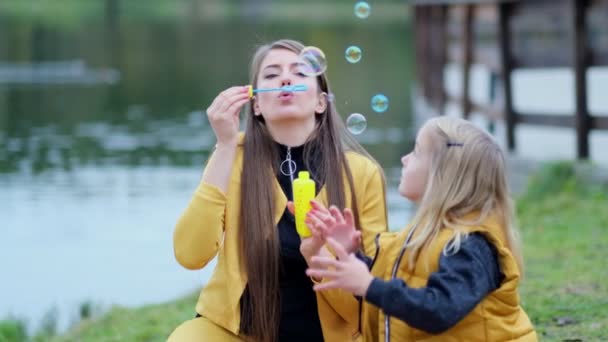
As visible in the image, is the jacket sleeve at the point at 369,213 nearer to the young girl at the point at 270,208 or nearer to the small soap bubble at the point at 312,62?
the young girl at the point at 270,208

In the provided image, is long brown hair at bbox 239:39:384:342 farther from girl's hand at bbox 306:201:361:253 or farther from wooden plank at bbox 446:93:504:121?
wooden plank at bbox 446:93:504:121

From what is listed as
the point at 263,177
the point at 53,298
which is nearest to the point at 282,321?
the point at 263,177

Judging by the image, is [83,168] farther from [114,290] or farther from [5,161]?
[114,290]

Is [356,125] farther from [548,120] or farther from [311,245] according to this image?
[548,120]

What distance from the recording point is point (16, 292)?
23.4 ft

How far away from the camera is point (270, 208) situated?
309 centimetres

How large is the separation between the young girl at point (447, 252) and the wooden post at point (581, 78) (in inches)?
202

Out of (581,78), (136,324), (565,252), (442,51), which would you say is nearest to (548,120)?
(581,78)

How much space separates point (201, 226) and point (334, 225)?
1.56ft

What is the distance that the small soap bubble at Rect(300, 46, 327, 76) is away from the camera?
3.15 metres

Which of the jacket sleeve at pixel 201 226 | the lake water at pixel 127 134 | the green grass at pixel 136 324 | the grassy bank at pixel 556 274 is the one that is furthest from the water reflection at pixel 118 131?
the grassy bank at pixel 556 274

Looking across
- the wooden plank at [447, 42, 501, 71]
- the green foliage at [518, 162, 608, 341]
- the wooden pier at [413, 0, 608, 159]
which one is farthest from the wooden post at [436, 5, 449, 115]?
the green foliage at [518, 162, 608, 341]

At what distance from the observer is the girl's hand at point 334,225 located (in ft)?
8.82

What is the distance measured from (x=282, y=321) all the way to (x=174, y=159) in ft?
35.2
